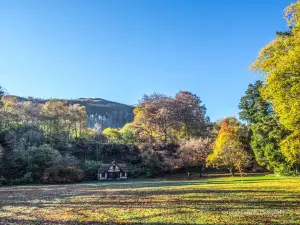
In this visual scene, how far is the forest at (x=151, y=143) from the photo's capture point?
3881cm

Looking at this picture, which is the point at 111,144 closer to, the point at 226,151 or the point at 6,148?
the point at 6,148

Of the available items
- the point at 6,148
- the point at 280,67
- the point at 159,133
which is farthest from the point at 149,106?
the point at 280,67

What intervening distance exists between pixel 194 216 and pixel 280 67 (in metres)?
10.3

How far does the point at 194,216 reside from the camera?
10648mm

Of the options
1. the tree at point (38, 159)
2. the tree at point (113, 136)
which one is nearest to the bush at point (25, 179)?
the tree at point (38, 159)

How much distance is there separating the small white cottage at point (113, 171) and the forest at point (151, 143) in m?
1.29

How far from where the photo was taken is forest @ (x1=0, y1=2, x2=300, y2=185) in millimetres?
38812

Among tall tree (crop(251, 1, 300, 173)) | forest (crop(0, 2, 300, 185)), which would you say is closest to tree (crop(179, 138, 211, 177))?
forest (crop(0, 2, 300, 185))

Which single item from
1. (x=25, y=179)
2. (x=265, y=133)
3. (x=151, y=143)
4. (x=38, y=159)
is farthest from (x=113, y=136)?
(x=265, y=133)

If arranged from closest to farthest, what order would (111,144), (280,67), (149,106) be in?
(280,67) < (149,106) < (111,144)

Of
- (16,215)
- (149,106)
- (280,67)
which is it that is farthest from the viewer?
(149,106)

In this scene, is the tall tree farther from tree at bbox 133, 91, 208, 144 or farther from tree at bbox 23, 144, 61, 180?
tree at bbox 23, 144, 61, 180

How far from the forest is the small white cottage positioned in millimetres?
1290

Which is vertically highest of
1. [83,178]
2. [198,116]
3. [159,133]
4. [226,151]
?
[198,116]
